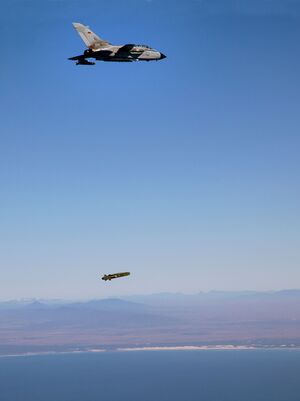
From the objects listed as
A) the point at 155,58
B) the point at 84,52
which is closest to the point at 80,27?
the point at 84,52

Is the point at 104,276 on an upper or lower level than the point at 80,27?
lower

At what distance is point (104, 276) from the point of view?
374 feet

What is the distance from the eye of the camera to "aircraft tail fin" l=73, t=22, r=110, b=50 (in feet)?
358

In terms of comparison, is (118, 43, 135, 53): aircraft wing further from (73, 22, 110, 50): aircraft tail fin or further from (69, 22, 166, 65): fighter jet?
(73, 22, 110, 50): aircraft tail fin

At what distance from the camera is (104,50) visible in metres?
106

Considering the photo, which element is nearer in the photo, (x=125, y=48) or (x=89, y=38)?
(x=125, y=48)

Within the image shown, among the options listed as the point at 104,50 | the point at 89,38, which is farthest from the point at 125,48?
the point at 89,38

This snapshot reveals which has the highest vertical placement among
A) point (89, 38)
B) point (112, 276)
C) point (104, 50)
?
point (89, 38)

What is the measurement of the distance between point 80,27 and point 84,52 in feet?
39.8

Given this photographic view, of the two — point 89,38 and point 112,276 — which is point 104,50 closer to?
point 89,38

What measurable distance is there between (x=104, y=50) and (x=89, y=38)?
24.2ft

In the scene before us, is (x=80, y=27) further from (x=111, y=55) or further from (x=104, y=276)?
(x=104, y=276)

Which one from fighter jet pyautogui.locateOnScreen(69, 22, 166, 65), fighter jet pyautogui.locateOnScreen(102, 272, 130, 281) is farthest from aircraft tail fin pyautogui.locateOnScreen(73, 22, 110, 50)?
fighter jet pyautogui.locateOnScreen(102, 272, 130, 281)

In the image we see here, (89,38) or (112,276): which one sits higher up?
(89,38)
